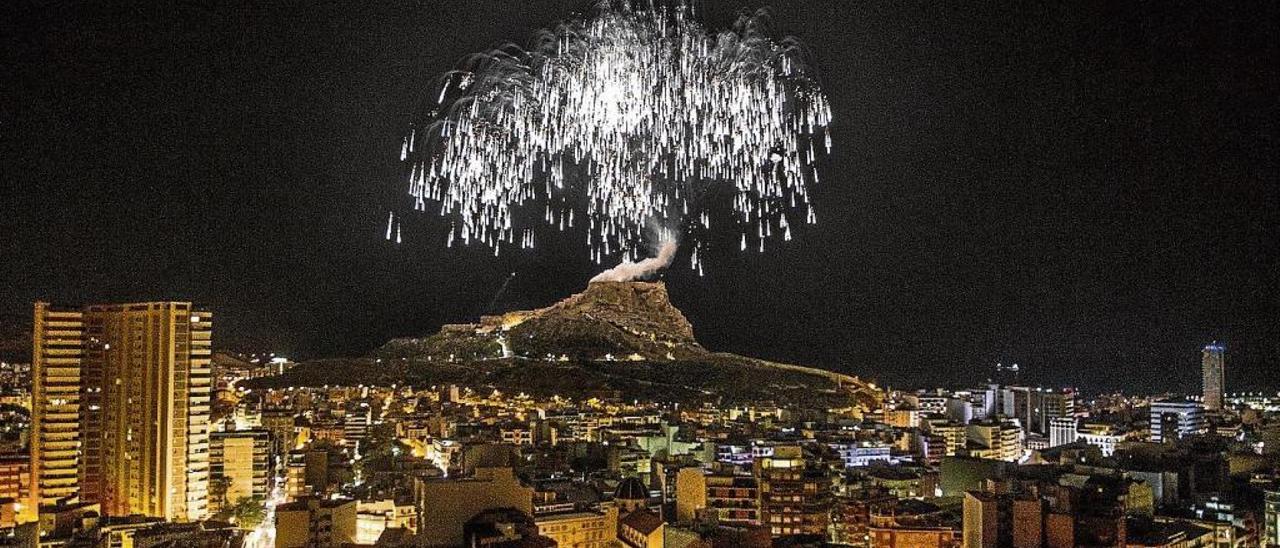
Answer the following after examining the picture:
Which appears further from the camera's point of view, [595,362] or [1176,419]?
[595,362]

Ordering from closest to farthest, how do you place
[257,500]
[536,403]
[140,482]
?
[140,482] → [257,500] → [536,403]

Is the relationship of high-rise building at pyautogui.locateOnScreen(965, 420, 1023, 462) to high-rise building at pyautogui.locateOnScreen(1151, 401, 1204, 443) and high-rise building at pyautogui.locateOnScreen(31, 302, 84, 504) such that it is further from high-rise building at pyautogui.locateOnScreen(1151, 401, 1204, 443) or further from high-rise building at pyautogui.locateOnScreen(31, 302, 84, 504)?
high-rise building at pyautogui.locateOnScreen(31, 302, 84, 504)

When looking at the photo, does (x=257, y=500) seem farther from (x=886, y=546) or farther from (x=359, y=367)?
(x=359, y=367)

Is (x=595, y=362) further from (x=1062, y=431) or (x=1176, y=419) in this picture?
(x=1176, y=419)

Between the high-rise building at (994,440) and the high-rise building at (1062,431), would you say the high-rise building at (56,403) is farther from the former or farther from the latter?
the high-rise building at (1062,431)

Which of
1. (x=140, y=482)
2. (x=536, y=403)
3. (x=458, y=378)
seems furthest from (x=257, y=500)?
(x=458, y=378)

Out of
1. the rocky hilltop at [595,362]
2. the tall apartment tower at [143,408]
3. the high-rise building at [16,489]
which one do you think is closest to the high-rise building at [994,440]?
the rocky hilltop at [595,362]

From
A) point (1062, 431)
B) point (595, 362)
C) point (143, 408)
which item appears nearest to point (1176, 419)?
point (1062, 431)
